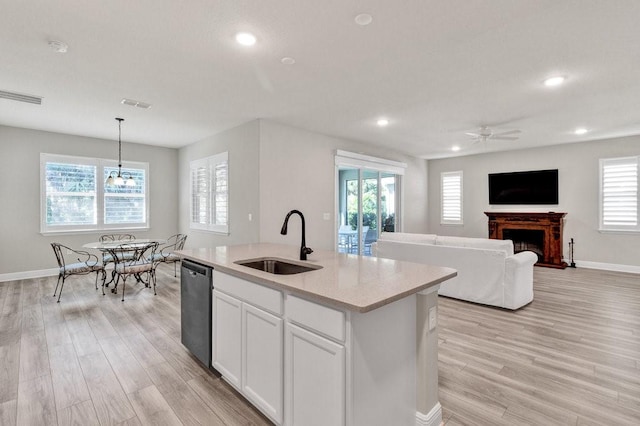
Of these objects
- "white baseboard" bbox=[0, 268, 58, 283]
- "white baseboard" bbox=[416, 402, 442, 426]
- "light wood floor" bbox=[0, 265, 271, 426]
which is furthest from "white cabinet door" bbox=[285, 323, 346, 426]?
"white baseboard" bbox=[0, 268, 58, 283]

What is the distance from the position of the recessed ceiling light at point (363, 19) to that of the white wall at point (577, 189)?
6879mm

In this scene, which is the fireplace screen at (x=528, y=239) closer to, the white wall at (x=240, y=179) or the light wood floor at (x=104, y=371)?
the white wall at (x=240, y=179)

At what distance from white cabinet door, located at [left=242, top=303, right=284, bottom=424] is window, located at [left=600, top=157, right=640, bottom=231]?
781 cm

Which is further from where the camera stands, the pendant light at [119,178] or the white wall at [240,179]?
the pendant light at [119,178]

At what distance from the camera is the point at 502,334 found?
131 inches

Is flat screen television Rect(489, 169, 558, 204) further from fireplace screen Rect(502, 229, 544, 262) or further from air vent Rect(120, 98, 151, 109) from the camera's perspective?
air vent Rect(120, 98, 151, 109)

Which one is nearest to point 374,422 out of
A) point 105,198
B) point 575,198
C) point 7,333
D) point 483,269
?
point 483,269

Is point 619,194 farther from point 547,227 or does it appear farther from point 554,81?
point 554,81

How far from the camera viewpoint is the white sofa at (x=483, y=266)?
13.2 ft

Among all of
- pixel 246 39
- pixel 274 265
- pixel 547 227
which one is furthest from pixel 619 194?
pixel 246 39

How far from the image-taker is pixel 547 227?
7.04 m

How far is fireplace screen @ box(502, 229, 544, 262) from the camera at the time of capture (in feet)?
23.9

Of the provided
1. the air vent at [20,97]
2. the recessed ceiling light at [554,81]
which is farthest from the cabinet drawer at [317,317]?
the air vent at [20,97]

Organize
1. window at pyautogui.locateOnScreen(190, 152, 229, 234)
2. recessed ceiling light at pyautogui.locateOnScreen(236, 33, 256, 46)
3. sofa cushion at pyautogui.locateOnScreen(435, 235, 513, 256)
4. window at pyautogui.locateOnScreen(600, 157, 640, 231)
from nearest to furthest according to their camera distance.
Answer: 1. recessed ceiling light at pyautogui.locateOnScreen(236, 33, 256, 46)
2. sofa cushion at pyautogui.locateOnScreen(435, 235, 513, 256)
3. window at pyautogui.locateOnScreen(190, 152, 229, 234)
4. window at pyautogui.locateOnScreen(600, 157, 640, 231)
